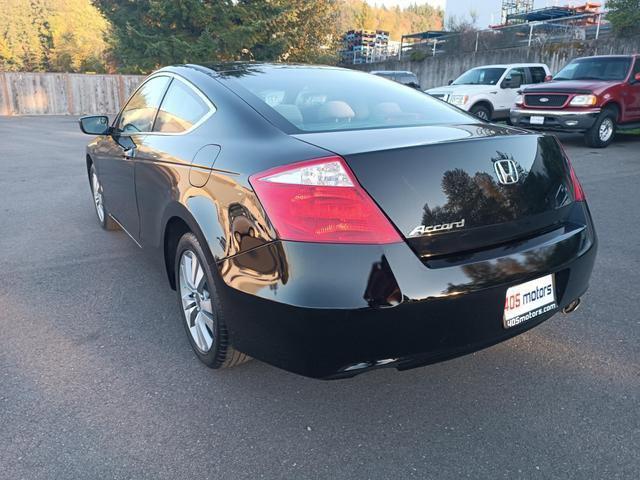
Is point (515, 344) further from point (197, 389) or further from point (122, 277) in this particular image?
point (122, 277)

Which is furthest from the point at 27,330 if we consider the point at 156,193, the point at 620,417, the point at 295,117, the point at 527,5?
the point at 527,5

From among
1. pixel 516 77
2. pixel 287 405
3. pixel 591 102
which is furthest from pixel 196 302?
pixel 516 77

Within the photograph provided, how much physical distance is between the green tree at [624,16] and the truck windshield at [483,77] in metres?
8.12

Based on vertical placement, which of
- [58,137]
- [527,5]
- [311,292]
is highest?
[527,5]

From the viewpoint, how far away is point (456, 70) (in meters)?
→ 26.8

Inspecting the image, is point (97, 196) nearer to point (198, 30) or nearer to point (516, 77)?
point (516, 77)

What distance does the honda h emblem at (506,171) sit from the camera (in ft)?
7.24

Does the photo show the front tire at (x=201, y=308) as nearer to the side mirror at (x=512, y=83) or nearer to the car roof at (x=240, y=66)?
the car roof at (x=240, y=66)

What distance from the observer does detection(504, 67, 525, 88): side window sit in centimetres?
1431

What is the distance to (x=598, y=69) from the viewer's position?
11.6 m

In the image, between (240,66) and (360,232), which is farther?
(240,66)

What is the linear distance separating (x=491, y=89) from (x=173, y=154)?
12767 mm

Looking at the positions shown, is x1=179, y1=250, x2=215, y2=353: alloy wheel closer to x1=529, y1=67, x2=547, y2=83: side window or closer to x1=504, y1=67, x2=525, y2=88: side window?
x1=504, y1=67, x2=525, y2=88: side window

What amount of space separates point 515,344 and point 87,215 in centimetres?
487
